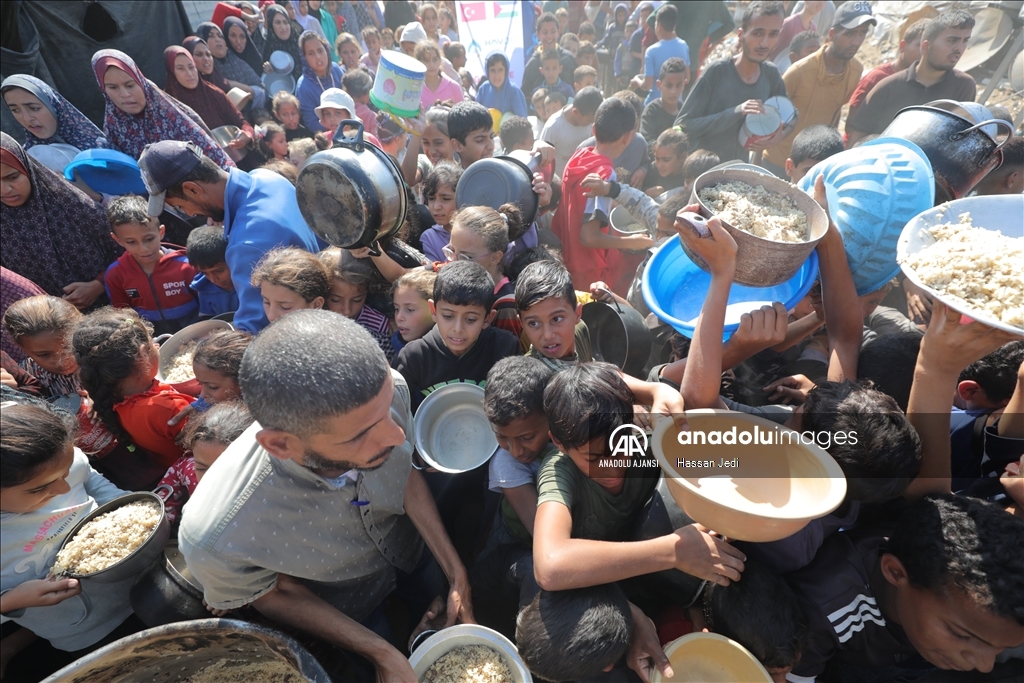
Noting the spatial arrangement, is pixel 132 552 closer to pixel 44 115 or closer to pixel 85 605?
pixel 85 605

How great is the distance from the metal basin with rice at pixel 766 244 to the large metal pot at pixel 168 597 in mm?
2296

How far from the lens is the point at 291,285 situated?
2.66 meters

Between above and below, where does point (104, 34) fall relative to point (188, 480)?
above

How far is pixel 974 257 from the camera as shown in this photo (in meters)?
1.47

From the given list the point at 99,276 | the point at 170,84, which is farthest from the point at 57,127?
the point at 170,84

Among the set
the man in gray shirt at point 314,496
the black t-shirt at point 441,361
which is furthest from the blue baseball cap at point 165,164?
the man in gray shirt at point 314,496

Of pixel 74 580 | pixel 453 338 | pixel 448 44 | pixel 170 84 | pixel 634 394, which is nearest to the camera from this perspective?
pixel 74 580

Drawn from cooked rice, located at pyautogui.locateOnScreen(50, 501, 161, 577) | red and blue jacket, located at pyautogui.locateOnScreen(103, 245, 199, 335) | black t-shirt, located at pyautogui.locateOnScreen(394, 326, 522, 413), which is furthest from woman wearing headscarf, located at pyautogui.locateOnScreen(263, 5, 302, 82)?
cooked rice, located at pyautogui.locateOnScreen(50, 501, 161, 577)

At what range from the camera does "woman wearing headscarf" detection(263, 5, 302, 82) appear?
25.1 feet

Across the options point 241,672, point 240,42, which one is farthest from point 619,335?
point 240,42

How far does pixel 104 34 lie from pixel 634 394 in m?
8.85

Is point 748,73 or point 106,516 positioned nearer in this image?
point 106,516

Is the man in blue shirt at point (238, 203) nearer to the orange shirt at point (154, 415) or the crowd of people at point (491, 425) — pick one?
the crowd of people at point (491, 425)

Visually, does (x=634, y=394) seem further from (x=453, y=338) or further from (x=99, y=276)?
(x=99, y=276)
